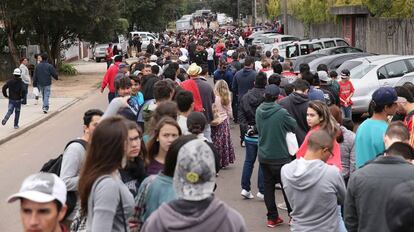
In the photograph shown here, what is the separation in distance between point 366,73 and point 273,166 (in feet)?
29.9

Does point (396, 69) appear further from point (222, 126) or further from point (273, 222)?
point (273, 222)

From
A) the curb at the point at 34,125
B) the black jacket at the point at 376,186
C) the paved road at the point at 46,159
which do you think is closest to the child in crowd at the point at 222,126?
the paved road at the point at 46,159

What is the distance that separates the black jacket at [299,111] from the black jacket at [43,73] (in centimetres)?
1377

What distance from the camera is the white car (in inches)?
649

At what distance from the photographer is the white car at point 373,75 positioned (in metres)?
16.5

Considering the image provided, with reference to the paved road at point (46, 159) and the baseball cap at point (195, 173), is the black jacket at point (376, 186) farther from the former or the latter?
the paved road at point (46, 159)

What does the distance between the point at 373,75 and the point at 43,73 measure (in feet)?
33.8

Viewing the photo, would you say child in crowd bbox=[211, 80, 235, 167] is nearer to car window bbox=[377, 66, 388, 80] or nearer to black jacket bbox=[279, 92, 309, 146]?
black jacket bbox=[279, 92, 309, 146]

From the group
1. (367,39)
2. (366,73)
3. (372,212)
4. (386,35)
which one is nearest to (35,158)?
(366,73)

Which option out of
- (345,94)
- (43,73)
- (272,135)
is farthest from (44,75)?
(272,135)

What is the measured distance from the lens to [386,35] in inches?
1207

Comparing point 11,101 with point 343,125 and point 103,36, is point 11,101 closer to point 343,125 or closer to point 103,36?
point 343,125

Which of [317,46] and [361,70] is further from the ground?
[317,46]

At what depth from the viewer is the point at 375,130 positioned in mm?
6555
